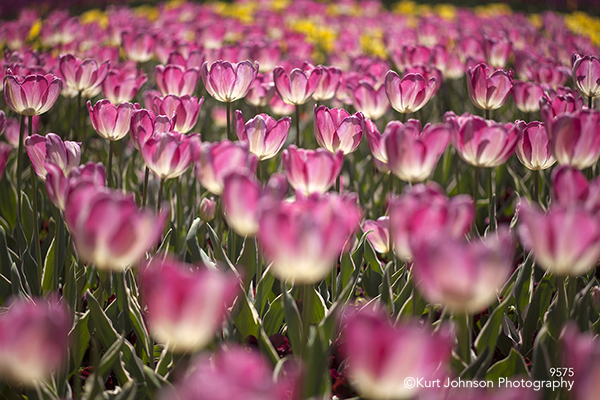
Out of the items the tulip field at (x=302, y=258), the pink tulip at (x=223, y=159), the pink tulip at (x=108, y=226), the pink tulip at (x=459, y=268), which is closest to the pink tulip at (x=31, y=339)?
the tulip field at (x=302, y=258)

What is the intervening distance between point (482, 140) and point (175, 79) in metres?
1.31

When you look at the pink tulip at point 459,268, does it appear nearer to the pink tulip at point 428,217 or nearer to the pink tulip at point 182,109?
the pink tulip at point 428,217

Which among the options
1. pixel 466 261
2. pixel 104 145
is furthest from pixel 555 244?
pixel 104 145

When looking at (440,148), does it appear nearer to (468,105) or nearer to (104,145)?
(104,145)

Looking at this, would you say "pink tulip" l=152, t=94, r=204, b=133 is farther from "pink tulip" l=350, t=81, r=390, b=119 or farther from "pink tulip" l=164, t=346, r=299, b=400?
"pink tulip" l=164, t=346, r=299, b=400

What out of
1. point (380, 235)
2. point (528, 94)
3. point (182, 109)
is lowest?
point (380, 235)

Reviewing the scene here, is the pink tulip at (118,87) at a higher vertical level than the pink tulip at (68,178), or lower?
lower

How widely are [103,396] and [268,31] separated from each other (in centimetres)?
420

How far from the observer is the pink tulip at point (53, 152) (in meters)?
1.26

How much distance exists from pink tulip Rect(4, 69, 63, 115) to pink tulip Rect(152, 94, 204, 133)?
332mm

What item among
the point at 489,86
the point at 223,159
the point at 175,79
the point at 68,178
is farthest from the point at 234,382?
the point at 175,79

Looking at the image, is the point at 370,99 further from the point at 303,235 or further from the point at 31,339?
the point at 31,339

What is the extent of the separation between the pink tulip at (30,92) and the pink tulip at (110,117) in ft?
0.59

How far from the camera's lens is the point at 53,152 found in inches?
49.7
